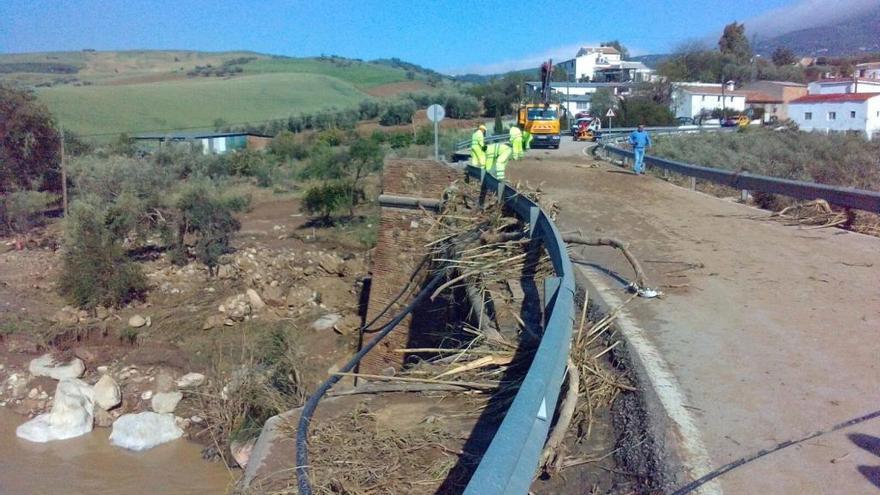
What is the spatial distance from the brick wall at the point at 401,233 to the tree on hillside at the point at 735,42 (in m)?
139

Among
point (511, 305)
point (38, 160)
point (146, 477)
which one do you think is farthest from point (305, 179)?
point (511, 305)

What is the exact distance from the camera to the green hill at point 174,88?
79.2m

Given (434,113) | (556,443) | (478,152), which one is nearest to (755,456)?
(556,443)

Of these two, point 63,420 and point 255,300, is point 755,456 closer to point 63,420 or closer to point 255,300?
point 63,420

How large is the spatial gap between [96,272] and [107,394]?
564 cm

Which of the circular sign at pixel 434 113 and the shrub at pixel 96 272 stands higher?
the circular sign at pixel 434 113

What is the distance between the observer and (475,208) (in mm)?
12906

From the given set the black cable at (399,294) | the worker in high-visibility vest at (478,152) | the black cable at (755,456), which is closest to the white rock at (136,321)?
the black cable at (399,294)

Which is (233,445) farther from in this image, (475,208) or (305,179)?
(305,179)

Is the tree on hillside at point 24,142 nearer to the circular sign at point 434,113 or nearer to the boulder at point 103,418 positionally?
the circular sign at point 434,113

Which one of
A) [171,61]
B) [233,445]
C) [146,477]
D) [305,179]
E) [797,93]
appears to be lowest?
[146,477]

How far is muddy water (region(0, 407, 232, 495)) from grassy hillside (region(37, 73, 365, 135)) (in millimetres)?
56851

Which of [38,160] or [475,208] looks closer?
[475,208]

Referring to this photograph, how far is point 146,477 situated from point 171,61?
192703mm
